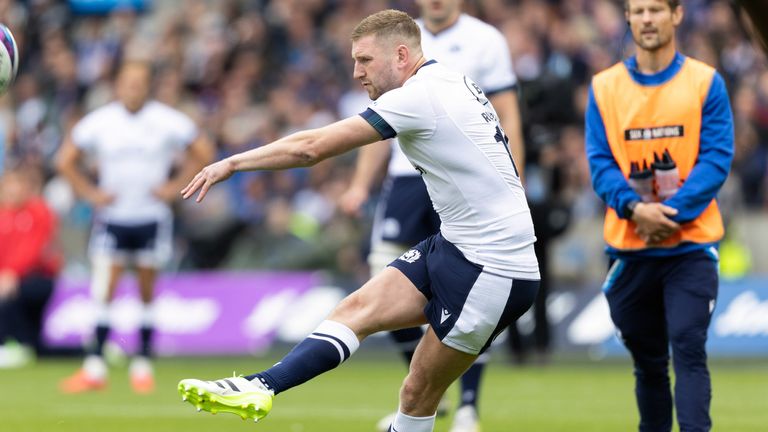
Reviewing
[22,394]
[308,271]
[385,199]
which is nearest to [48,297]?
[308,271]

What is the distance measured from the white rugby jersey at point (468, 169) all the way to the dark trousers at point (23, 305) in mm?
11232

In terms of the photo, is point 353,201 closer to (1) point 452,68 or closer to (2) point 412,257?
(1) point 452,68

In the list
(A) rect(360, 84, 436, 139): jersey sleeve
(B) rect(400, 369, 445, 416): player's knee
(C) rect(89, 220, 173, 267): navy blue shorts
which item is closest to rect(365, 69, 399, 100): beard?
(A) rect(360, 84, 436, 139): jersey sleeve

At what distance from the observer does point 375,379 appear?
533 inches

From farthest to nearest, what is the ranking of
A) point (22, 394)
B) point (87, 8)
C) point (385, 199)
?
point (87, 8), point (22, 394), point (385, 199)

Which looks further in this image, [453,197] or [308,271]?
[308,271]

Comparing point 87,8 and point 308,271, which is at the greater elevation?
point 87,8

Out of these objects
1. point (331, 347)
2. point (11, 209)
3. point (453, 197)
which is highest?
point (453, 197)

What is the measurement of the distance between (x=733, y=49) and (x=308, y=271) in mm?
6266

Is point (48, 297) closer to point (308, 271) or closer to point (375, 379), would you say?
point (308, 271)

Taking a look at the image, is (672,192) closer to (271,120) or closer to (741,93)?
(741,93)

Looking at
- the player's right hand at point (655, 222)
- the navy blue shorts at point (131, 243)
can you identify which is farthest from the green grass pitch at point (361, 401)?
the player's right hand at point (655, 222)

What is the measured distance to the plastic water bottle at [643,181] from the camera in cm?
737

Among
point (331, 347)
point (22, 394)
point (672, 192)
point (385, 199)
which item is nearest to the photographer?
point (331, 347)
